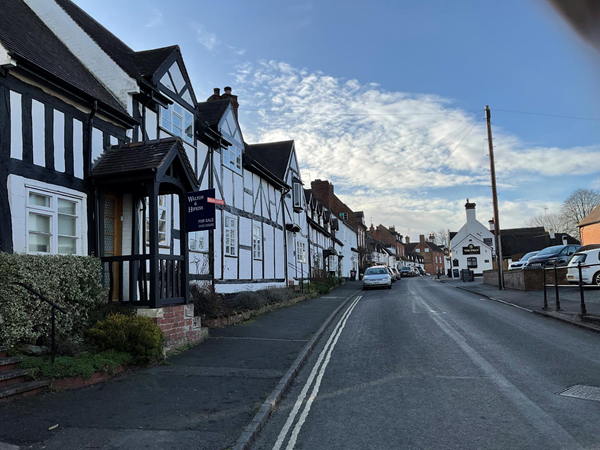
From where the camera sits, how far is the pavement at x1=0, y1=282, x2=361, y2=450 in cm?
479

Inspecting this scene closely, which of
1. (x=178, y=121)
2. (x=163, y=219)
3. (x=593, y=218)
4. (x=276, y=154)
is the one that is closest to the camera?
(x=163, y=219)

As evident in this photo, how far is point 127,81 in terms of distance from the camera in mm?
11219

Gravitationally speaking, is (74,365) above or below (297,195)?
below

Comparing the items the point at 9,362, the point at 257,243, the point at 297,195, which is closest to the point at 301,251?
the point at 297,195

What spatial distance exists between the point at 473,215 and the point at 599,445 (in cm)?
6547

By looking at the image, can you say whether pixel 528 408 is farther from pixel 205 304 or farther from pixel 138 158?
pixel 205 304

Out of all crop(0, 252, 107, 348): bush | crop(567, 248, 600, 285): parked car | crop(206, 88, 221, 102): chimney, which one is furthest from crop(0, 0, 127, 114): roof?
crop(567, 248, 600, 285): parked car

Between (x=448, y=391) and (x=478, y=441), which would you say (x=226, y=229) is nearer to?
(x=448, y=391)

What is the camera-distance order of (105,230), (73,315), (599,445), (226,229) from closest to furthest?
1. (599,445)
2. (73,315)
3. (105,230)
4. (226,229)

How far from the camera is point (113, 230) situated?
10453mm

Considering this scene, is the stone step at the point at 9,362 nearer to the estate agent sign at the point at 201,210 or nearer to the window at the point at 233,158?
the estate agent sign at the point at 201,210

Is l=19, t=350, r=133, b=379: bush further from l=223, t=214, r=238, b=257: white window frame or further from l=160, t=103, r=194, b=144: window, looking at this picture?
l=223, t=214, r=238, b=257: white window frame

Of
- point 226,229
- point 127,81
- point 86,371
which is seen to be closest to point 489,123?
point 226,229

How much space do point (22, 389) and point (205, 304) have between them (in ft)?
22.0
